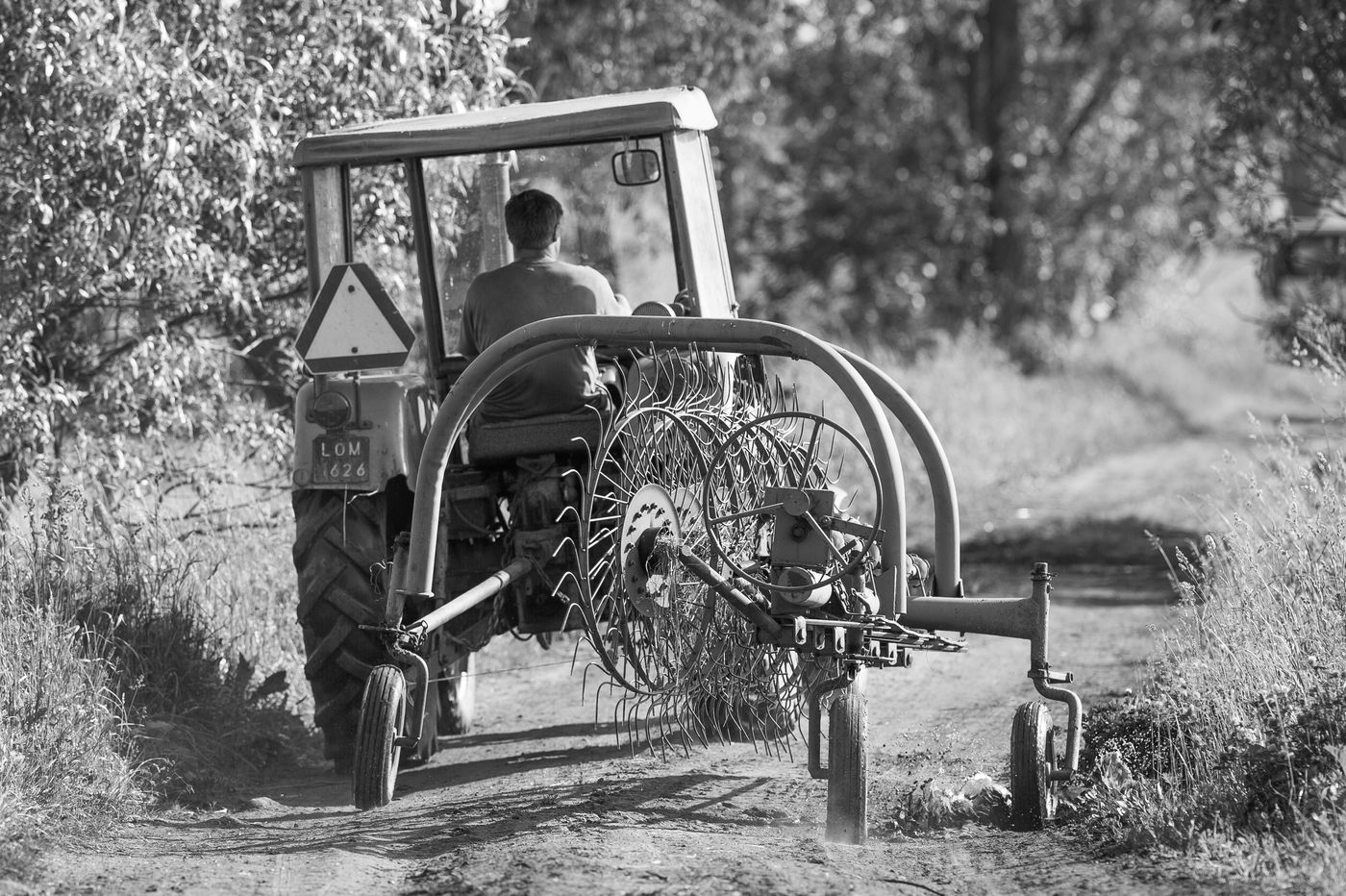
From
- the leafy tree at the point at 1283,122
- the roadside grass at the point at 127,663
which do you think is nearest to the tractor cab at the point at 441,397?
the roadside grass at the point at 127,663

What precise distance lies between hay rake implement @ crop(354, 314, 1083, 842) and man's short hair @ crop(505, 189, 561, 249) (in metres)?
0.81

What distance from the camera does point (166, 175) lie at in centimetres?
749

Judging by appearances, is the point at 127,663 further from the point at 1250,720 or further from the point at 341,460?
the point at 1250,720

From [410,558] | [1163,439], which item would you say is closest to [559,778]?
[410,558]

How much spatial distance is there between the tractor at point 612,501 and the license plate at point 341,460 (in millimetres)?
11

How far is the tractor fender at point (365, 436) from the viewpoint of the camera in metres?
6.13

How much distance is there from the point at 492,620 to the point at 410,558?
2.85ft

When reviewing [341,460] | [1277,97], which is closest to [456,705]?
[341,460]

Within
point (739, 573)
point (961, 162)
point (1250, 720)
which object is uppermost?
point (961, 162)

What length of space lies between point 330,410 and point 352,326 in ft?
1.07

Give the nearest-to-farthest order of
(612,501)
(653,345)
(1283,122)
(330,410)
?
(653,345) < (612,501) < (330,410) < (1283,122)

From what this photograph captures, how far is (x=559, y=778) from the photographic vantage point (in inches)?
237

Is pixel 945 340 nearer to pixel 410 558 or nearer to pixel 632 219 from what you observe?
pixel 632 219

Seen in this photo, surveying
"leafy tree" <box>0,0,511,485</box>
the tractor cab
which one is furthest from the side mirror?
"leafy tree" <box>0,0,511,485</box>
